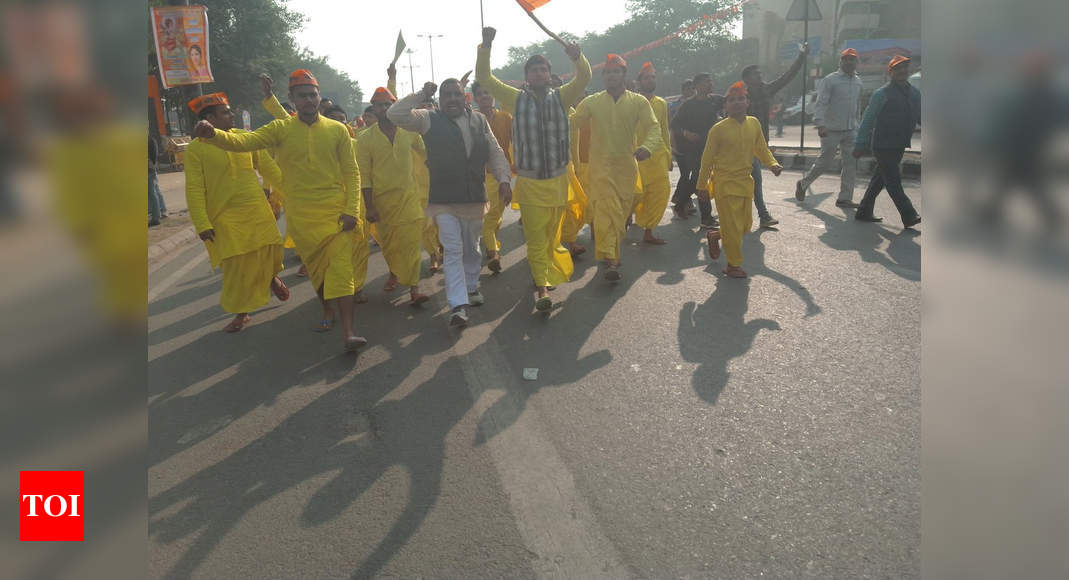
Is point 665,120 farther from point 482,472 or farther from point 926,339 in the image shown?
point 926,339


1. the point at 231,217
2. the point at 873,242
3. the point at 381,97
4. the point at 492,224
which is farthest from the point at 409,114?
the point at 873,242

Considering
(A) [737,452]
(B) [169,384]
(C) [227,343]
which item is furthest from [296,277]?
(A) [737,452]

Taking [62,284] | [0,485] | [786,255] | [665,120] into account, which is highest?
[665,120]

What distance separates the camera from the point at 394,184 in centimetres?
584

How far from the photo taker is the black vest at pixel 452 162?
16.9 ft

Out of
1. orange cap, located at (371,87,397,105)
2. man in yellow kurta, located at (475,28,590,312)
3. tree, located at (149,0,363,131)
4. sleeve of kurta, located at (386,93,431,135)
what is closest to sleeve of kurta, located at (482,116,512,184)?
man in yellow kurta, located at (475,28,590,312)

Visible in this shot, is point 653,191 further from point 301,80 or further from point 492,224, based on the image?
point 301,80

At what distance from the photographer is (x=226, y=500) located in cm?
274

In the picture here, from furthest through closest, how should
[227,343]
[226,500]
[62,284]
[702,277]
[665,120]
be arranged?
[665,120]
[702,277]
[227,343]
[226,500]
[62,284]

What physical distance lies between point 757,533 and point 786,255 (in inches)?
179

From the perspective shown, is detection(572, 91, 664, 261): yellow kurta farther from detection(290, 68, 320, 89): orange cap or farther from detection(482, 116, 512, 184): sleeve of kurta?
detection(290, 68, 320, 89): orange cap

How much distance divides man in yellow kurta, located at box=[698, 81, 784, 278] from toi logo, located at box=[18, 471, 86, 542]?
5.58 metres

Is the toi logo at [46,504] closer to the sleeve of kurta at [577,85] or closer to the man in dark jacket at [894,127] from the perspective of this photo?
the sleeve of kurta at [577,85]

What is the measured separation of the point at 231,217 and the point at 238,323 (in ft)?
2.58
